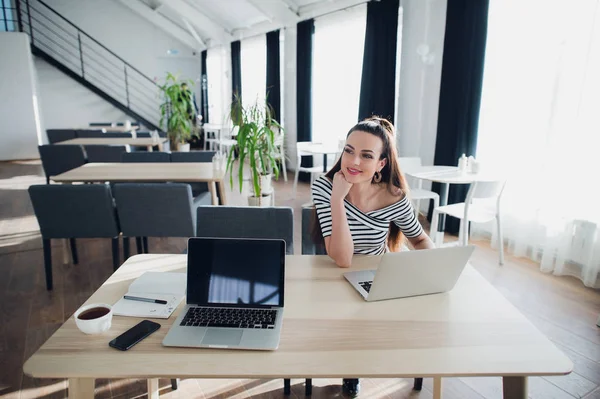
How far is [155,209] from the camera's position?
102 inches

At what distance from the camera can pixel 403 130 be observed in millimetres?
4766

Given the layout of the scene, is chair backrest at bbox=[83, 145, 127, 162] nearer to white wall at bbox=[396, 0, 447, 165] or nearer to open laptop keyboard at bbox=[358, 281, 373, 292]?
white wall at bbox=[396, 0, 447, 165]

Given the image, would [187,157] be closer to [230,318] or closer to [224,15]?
[230,318]

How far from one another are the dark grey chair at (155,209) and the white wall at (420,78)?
2851 millimetres

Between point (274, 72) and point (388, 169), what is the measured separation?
6108 millimetres

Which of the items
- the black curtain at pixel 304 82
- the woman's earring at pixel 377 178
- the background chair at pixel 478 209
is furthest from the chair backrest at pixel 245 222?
the black curtain at pixel 304 82

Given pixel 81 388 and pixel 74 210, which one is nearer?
pixel 81 388

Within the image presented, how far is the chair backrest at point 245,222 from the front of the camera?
6.12 ft

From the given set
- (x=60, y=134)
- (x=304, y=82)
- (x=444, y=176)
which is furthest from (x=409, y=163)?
(x=60, y=134)

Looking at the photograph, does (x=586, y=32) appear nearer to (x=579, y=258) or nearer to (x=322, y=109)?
(x=579, y=258)

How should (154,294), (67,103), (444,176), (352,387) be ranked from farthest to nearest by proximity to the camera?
(67,103) → (444,176) → (352,387) → (154,294)

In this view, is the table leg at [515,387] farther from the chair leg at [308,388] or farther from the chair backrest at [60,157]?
the chair backrest at [60,157]

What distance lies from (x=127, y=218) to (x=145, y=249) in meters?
0.53

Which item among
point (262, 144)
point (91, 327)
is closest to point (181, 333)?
point (91, 327)
